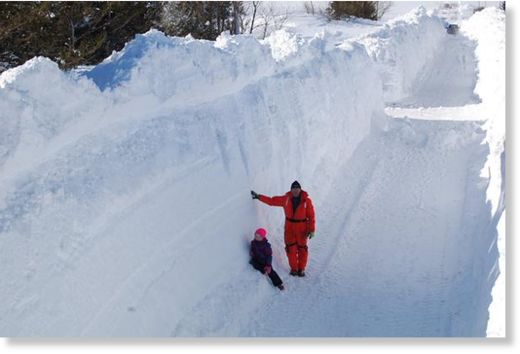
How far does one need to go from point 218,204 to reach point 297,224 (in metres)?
1.20

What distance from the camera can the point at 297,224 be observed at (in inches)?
320

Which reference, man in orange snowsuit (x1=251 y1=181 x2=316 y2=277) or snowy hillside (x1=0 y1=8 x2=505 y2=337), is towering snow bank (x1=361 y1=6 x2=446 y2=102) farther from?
man in orange snowsuit (x1=251 y1=181 x2=316 y2=277)

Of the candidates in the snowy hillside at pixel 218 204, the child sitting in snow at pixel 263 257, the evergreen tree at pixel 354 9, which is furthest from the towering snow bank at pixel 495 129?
the evergreen tree at pixel 354 9

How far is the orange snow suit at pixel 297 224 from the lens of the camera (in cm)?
810

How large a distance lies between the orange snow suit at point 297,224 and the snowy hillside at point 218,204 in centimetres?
28

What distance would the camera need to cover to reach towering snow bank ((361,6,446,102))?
17.9 meters

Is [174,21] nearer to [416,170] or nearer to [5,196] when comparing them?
[416,170]

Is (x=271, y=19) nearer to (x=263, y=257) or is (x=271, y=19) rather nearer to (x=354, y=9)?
(x=354, y=9)

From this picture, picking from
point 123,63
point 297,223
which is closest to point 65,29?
point 123,63

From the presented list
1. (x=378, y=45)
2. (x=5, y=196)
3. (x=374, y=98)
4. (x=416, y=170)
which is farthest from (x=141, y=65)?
(x=378, y=45)

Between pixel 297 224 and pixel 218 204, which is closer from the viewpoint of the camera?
pixel 218 204

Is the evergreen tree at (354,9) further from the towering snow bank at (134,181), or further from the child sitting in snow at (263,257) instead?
the child sitting in snow at (263,257)

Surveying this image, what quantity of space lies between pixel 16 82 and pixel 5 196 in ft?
3.65

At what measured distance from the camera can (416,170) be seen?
38.1 feet
